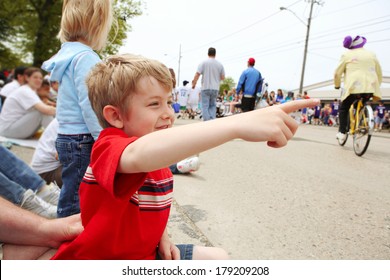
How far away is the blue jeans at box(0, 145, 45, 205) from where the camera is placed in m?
1.76

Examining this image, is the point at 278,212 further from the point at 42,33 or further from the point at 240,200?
the point at 42,33

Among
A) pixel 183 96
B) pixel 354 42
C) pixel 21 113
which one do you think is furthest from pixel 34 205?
pixel 183 96

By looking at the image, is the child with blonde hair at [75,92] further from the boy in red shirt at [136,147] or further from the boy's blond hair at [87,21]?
the boy in red shirt at [136,147]

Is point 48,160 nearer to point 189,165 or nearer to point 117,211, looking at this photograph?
point 189,165

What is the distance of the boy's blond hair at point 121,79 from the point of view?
3.59 ft

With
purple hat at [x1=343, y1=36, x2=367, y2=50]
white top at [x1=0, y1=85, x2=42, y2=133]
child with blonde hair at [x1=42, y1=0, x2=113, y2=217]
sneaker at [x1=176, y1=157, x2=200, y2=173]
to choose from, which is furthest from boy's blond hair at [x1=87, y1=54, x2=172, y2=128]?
purple hat at [x1=343, y1=36, x2=367, y2=50]

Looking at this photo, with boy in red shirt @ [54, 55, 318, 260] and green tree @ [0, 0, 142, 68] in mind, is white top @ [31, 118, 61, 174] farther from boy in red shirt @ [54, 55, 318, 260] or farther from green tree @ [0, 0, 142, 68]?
green tree @ [0, 0, 142, 68]

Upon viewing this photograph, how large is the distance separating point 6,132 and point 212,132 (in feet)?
14.4

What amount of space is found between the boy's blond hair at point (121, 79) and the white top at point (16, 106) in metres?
3.62

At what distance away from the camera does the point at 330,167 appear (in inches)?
156

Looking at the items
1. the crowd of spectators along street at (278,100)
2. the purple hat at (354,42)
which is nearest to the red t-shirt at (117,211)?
the purple hat at (354,42)

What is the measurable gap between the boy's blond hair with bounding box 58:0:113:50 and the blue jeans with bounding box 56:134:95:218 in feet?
2.14
